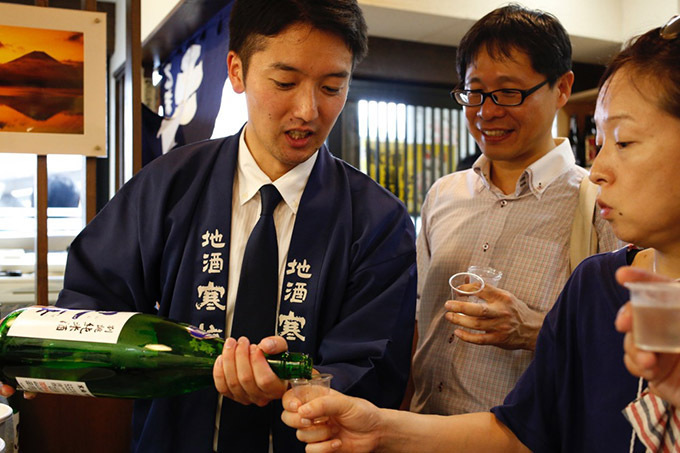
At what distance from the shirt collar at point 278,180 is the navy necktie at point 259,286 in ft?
0.23


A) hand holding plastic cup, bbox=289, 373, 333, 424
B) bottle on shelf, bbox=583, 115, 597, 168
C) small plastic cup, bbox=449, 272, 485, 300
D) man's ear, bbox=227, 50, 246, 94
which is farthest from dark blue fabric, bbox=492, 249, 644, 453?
bottle on shelf, bbox=583, 115, 597, 168

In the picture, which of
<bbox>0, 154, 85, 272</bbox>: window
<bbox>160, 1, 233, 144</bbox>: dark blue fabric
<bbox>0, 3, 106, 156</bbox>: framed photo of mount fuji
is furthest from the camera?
<bbox>0, 154, 85, 272</bbox>: window

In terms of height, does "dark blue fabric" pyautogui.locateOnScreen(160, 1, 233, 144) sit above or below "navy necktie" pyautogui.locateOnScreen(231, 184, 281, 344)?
above

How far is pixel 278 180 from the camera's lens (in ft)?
5.06

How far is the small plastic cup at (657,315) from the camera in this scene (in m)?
0.63

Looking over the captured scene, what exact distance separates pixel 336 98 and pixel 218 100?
189 centimetres

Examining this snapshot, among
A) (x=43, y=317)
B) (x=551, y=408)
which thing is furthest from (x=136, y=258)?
(x=551, y=408)

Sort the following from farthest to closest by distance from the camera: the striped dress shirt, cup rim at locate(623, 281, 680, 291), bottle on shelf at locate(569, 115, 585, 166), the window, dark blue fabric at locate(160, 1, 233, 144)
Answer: bottle on shelf at locate(569, 115, 585, 166)
the window
dark blue fabric at locate(160, 1, 233, 144)
the striped dress shirt
cup rim at locate(623, 281, 680, 291)

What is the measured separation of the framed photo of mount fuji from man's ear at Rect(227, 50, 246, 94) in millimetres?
606

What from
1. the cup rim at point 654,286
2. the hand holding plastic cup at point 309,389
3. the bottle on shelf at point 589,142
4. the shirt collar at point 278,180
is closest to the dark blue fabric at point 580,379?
the hand holding plastic cup at point 309,389

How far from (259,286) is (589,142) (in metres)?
3.83

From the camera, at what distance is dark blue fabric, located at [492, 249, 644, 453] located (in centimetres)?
107

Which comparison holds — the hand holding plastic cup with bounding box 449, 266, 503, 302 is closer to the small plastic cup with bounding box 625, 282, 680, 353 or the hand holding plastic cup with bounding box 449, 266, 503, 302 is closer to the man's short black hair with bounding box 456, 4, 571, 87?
the man's short black hair with bounding box 456, 4, 571, 87

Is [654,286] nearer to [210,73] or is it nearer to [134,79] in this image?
[134,79]
